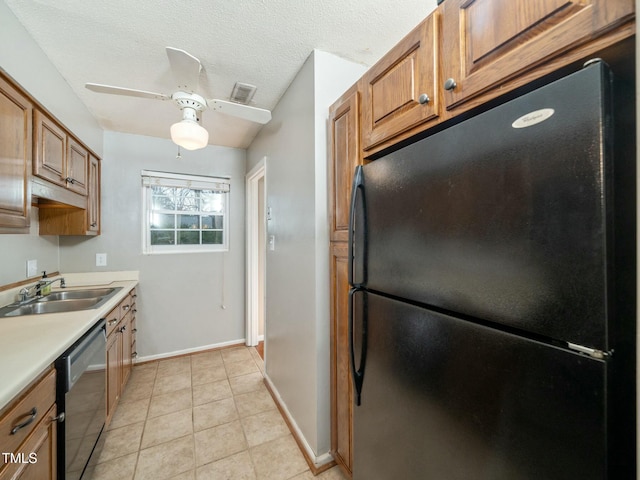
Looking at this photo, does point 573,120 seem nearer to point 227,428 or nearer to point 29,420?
point 29,420

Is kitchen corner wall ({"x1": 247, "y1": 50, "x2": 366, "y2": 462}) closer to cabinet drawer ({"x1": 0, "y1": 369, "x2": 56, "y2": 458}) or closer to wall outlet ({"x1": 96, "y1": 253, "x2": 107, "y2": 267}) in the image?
cabinet drawer ({"x1": 0, "y1": 369, "x2": 56, "y2": 458})

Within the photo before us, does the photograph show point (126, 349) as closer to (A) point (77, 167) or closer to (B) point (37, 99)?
(A) point (77, 167)

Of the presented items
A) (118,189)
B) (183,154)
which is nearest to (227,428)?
(118,189)

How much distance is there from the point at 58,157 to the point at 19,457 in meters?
1.75

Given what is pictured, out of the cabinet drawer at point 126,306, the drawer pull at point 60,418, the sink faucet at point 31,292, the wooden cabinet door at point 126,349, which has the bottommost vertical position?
the wooden cabinet door at point 126,349

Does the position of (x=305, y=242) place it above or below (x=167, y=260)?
above

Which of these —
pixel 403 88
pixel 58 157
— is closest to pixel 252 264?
pixel 58 157

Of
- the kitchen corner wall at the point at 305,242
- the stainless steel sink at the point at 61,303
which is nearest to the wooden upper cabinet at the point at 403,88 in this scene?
the kitchen corner wall at the point at 305,242

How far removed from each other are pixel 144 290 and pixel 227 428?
1.81 m

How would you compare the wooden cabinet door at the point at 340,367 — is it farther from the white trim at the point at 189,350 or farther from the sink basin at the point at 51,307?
the white trim at the point at 189,350

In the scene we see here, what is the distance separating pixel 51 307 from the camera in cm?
190

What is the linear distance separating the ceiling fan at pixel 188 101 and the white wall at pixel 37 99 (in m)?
0.32

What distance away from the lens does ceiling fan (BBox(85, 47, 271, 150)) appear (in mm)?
1465

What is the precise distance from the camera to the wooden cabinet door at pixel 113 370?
1818 millimetres
